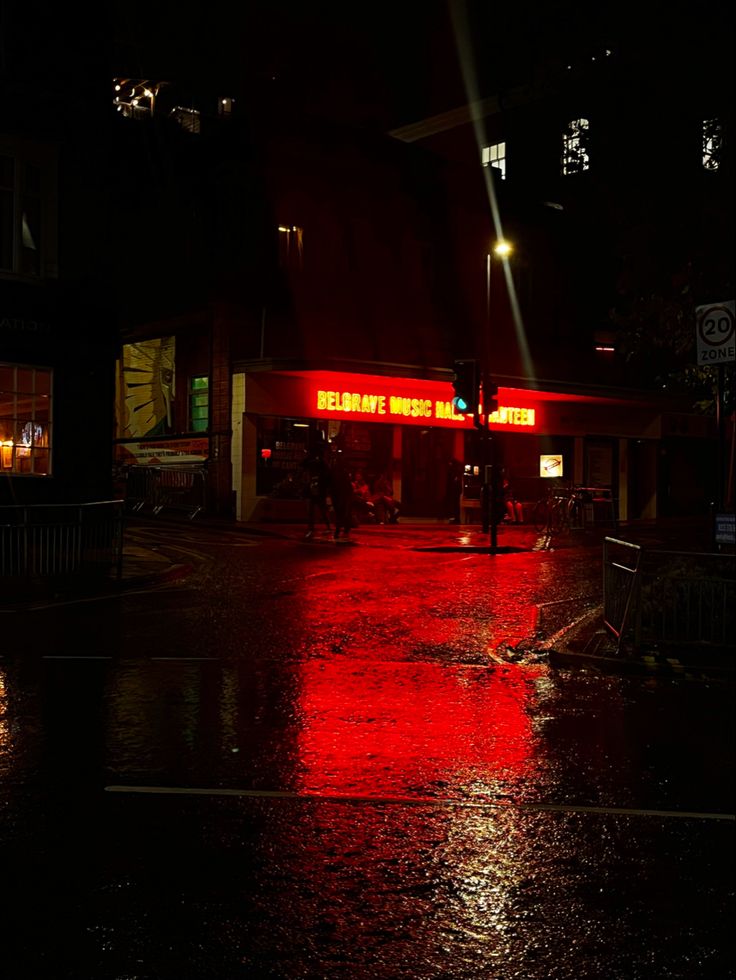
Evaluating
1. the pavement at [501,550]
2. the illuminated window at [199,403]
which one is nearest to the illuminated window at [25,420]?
the pavement at [501,550]

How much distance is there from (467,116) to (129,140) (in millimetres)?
21870

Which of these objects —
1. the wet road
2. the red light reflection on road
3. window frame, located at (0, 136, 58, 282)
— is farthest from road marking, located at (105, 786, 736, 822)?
window frame, located at (0, 136, 58, 282)

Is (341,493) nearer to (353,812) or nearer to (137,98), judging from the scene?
(137,98)

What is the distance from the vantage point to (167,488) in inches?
1224

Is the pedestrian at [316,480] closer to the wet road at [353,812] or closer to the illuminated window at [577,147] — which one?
the illuminated window at [577,147]

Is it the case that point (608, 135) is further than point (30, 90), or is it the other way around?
point (30, 90)

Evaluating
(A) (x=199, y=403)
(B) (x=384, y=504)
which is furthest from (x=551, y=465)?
(A) (x=199, y=403)

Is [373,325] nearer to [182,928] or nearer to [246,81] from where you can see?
[246,81]

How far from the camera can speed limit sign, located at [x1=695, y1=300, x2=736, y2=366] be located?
399 inches

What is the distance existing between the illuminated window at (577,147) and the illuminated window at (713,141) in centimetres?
122

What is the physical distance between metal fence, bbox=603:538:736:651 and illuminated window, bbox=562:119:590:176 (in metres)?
4.28

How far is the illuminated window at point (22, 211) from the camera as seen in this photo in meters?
19.8

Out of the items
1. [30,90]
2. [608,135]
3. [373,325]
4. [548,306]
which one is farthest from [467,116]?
[608,135]

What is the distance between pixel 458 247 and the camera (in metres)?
34.8
